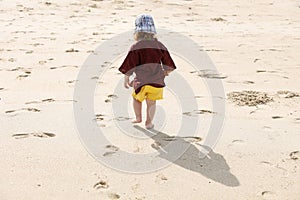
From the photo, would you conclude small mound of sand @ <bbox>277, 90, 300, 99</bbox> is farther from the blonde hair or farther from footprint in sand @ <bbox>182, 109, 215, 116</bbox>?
the blonde hair

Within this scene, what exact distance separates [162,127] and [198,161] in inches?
24.5

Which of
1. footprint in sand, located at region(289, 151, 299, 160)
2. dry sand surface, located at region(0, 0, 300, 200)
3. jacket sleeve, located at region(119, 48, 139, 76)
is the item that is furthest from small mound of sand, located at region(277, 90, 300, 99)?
jacket sleeve, located at region(119, 48, 139, 76)

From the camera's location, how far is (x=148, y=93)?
3.21 meters

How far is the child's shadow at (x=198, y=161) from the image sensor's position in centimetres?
256

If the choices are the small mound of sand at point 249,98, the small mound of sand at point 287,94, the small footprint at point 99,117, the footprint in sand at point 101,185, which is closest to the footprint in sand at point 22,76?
the small footprint at point 99,117

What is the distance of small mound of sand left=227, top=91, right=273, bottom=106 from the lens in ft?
12.4

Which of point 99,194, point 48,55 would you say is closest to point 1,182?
point 99,194

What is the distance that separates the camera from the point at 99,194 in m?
2.38

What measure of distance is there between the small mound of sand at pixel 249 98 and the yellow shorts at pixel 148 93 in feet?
3.02

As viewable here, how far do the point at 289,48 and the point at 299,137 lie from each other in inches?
121

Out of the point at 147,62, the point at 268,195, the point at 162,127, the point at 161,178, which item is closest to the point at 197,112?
the point at 162,127

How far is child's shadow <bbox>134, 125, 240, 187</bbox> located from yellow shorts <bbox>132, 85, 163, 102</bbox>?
0.98ft

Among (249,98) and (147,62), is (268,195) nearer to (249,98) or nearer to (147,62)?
(147,62)

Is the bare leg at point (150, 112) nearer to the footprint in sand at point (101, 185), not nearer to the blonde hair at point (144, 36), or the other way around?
the blonde hair at point (144, 36)
